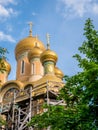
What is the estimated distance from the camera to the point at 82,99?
7.95 meters

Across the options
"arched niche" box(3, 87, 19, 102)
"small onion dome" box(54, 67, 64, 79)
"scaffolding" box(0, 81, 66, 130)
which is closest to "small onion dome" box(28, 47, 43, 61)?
"small onion dome" box(54, 67, 64, 79)

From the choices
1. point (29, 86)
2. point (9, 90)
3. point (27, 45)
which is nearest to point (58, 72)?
point (27, 45)

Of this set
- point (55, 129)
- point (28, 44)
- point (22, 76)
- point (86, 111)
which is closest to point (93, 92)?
point (86, 111)

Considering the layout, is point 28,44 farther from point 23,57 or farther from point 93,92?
point 93,92

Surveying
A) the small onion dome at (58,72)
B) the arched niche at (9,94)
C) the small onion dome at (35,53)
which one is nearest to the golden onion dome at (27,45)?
the small onion dome at (58,72)

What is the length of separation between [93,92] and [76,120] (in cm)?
89

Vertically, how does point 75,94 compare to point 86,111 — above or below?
above

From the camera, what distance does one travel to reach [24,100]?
69.1 feet

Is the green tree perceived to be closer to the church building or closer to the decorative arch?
the church building

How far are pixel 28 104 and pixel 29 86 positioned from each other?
3.01 meters

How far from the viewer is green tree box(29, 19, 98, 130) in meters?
7.63

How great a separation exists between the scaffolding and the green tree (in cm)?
1039

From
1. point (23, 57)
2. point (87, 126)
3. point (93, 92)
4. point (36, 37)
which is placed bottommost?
point (87, 126)

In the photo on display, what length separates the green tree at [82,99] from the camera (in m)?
7.63
